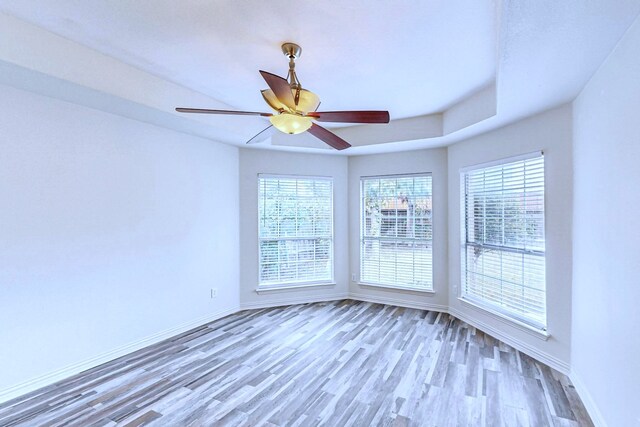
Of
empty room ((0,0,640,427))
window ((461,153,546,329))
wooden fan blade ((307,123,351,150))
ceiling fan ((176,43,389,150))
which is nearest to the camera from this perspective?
empty room ((0,0,640,427))

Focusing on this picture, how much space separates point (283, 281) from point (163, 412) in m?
2.60

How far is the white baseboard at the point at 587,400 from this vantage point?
6.61 feet

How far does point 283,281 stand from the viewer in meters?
4.71

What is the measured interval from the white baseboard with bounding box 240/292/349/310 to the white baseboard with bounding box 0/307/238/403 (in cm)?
63

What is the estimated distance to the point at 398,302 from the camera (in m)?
4.68

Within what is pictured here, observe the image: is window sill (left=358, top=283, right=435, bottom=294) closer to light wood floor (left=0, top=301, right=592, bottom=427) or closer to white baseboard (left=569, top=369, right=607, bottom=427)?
light wood floor (left=0, top=301, right=592, bottom=427)

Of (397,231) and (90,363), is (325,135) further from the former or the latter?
(90,363)

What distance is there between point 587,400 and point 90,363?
163 inches

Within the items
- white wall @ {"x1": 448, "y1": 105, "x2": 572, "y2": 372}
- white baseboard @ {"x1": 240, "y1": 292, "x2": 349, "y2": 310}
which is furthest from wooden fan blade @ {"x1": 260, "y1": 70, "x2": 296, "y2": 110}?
white baseboard @ {"x1": 240, "y1": 292, "x2": 349, "y2": 310}

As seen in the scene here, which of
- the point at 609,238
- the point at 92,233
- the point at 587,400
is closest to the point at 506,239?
the point at 609,238

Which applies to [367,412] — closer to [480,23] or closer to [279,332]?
[279,332]

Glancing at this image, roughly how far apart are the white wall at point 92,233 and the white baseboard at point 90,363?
0.02 meters

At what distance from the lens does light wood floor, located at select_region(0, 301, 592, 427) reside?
7.05 feet

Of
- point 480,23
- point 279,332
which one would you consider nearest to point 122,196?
point 279,332
